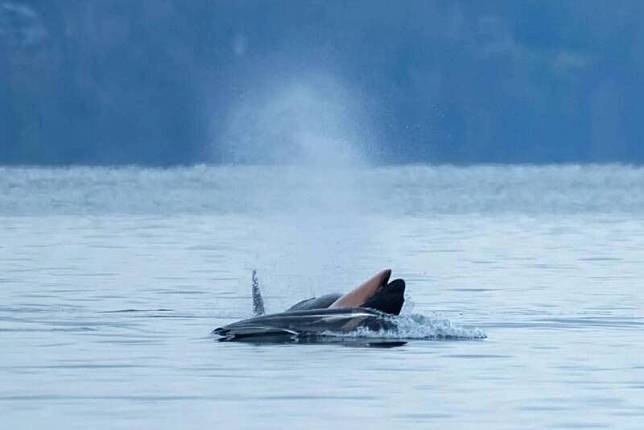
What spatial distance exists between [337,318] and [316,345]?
1.12 metres

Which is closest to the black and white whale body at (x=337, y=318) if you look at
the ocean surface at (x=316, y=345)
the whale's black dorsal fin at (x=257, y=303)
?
the ocean surface at (x=316, y=345)

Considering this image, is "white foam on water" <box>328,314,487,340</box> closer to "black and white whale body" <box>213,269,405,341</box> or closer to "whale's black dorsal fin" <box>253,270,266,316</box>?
"black and white whale body" <box>213,269,405,341</box>

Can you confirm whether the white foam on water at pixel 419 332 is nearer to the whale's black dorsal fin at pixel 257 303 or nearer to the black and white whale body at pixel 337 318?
the black and white whale body at pixel 337 318

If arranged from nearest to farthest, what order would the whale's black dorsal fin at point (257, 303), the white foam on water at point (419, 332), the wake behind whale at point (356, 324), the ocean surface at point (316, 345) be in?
the ocean surface at point (316, 345), the wake behind whale at point (356, 324), the white foam on water at point (419, 332), the whale's black dorsal fin at point (257, 303)

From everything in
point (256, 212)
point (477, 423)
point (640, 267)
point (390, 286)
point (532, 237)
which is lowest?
point (477, 423)

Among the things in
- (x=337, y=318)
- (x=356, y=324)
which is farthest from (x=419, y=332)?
(x=337, y=318)

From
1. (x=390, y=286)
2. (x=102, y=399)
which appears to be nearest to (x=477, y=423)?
(x=102, y=399)

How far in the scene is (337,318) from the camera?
122ft

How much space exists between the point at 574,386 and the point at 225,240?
45.4 meters

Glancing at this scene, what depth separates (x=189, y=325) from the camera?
39.9m

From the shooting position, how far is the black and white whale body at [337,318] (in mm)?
36906

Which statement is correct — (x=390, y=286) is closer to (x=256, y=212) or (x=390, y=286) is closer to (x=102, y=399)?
(x=102, y=399)

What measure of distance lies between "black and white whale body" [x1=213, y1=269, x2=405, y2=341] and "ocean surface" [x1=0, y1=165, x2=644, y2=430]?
44cm

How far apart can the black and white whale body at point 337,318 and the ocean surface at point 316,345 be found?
0.44 metres
